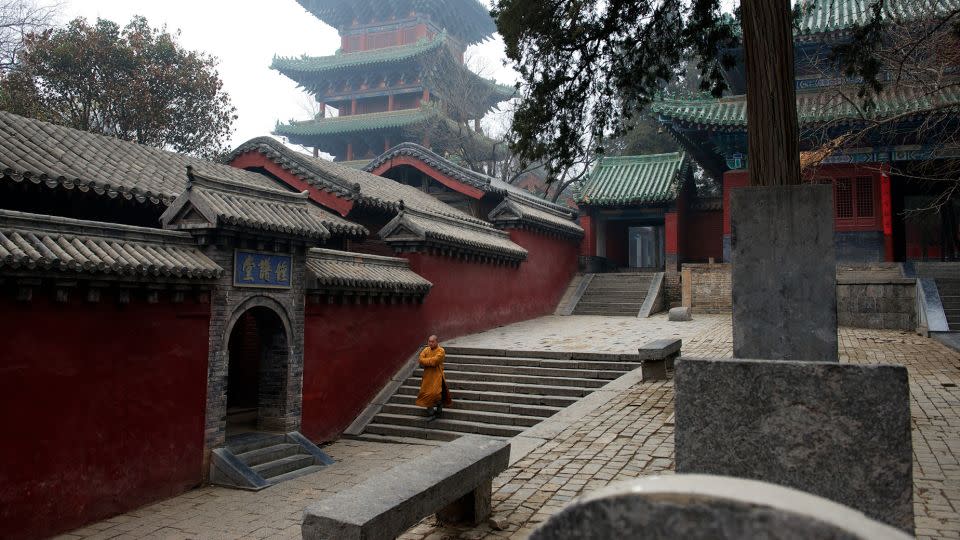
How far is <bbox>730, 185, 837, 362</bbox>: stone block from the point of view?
339 centimetres

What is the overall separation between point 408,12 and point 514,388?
2520 cm

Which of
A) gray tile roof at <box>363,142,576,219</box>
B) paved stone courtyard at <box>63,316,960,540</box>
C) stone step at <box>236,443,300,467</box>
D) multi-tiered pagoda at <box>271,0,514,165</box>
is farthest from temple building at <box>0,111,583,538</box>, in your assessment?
multi-tiered pagoda at <box>271,0,514,165</box>

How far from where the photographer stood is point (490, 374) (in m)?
11.3

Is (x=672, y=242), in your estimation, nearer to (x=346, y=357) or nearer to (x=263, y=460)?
(x=346, y=357)

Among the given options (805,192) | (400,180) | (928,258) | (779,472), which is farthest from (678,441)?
(928,258)

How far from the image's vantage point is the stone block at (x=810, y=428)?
8.59 feet

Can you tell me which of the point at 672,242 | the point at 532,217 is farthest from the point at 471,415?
the point at 672,242

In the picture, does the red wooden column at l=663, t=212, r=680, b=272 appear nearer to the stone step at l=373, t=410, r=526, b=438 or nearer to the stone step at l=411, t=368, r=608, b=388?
the stone step at l=411, t=368, r=608, b=388

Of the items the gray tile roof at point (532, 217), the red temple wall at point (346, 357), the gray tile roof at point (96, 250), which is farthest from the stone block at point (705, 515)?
the gray tile roof at point (532, 217)

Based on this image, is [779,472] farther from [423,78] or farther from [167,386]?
[423,78]

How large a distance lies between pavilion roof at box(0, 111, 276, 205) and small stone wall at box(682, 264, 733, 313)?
12.4 metres

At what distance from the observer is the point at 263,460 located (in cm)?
865

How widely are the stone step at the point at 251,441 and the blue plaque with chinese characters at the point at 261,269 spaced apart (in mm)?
2061

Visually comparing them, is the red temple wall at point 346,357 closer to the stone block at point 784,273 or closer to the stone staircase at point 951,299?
the stone block at point 784,273
